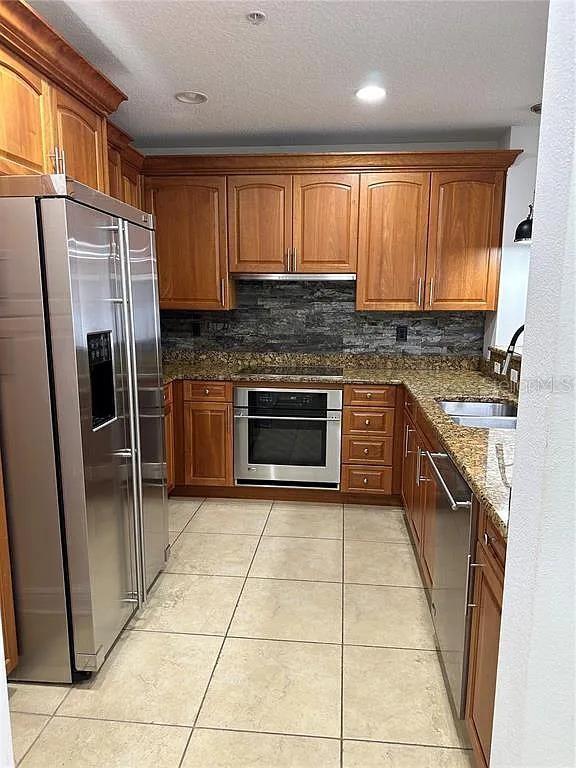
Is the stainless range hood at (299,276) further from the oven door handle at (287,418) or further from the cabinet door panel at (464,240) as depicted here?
the oven door handle at (287,418)

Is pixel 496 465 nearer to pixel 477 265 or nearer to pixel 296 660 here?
pixel 296 660

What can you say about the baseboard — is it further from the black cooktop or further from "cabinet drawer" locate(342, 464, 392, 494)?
the black cooktop

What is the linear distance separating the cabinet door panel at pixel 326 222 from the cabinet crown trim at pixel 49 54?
1.48m

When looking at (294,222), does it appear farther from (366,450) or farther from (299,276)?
(366,450)

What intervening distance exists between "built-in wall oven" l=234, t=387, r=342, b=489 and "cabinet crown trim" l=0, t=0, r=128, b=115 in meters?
1.93

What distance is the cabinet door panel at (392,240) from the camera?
3.62 meters

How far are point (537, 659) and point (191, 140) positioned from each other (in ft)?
12.6

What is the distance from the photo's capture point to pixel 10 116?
74.9 inches

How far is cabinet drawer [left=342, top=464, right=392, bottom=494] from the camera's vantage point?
12.0 ft

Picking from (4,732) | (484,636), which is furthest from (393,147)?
(4,732)

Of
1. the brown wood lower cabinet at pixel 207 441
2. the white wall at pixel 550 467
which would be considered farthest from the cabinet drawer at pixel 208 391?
the white wall at pixel 550 467

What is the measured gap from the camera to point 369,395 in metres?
3.56

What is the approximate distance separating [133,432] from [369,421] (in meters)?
1.80

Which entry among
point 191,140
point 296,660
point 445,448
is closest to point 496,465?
point 445,448
